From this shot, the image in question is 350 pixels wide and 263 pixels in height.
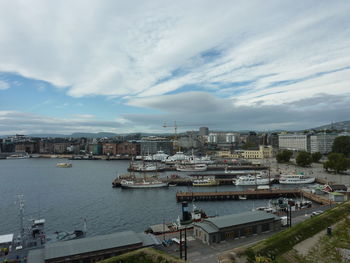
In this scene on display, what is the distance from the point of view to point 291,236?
1068 centimetres

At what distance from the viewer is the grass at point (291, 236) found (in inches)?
364

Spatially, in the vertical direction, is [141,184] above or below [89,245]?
below

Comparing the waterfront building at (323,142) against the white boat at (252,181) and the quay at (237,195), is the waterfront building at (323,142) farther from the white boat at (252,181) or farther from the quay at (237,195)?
the quay at (237,195)

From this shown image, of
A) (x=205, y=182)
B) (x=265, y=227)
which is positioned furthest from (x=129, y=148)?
(x=265, y=227)

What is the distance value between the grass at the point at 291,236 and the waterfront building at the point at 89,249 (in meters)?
4.65

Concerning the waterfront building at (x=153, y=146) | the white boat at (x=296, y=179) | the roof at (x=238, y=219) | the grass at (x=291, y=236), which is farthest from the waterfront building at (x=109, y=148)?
the grass at (x=291, y=236)

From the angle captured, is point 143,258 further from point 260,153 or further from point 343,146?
point 260,153

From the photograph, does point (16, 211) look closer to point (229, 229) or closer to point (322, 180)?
point (229, 229)

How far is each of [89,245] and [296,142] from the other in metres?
92.6

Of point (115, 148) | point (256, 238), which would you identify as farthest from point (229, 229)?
point (115, 148)

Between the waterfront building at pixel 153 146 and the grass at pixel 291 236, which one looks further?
the waterfront building at pixel 153 146

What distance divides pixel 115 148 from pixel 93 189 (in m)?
70.3

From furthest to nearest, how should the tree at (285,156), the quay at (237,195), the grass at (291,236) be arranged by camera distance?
the tree at (285,156), the quay at (237,195), the grass at (291,236)

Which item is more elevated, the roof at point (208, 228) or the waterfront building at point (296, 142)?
the waterfront building at point (296, 142)
